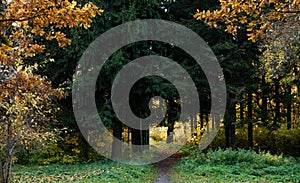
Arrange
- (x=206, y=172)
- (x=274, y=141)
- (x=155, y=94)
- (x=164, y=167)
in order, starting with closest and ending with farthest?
(x=206, y=172) → (x=164, y=167) → (x=155, y=94) → (x=274, y=141)

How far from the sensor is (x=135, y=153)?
1641 cm

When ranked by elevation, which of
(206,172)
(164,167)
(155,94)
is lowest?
(164,167)

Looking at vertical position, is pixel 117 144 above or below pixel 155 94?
below

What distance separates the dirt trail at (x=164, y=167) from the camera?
35.1 ft

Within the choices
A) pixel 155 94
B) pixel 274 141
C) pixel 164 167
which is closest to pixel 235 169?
pixel 164 167

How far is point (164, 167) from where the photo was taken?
13.8 meters

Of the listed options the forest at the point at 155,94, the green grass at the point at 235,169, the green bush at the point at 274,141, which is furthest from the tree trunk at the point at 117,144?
the green bush at the point at 274,141

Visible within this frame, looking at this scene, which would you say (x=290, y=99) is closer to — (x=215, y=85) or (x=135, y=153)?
(x=215, y=85)

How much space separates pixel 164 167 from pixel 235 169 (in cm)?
413

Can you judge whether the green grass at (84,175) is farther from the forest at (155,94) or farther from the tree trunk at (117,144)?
the tree trunk at (117,144)

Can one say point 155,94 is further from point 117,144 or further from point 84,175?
point 84,175

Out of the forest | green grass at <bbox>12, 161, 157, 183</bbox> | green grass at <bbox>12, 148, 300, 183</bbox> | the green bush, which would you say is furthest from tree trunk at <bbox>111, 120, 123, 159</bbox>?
the green bush

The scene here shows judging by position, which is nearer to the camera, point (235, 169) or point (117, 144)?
point (235, 169)

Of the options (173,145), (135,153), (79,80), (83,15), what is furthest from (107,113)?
(83,15)
